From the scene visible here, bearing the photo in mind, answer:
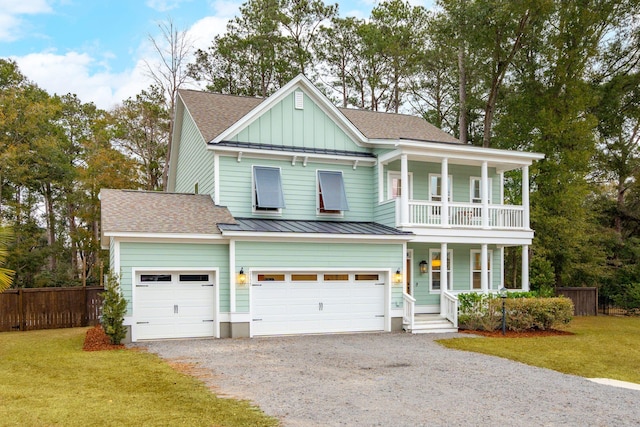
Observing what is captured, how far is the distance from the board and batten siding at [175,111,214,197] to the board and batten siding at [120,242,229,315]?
→ 3332mm

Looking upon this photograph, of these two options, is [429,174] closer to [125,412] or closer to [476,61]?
[476,61]

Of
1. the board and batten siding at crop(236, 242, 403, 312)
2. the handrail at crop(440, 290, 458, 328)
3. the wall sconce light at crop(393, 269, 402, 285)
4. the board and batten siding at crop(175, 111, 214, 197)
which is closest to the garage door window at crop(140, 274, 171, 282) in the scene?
the board and batten siding at crop(236, 242, 403, 312)

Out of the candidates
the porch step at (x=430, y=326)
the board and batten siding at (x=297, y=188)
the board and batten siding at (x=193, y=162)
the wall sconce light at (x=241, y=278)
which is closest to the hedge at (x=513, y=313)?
the porch step at (x=430, y=326)

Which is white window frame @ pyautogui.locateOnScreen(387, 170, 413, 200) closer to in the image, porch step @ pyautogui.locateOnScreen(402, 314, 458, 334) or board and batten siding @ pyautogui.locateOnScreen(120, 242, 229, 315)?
porch step @ pyautogui.locateOnScreen(402, 314, 458, 334)

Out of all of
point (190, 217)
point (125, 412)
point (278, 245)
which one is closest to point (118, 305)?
point (190, 217)

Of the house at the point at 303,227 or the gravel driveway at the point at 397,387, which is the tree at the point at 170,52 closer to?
the house at the point at 303,227

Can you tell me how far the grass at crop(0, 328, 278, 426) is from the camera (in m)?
6.77

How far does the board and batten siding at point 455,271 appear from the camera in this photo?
20000 mm

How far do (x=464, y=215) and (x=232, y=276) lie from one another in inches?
344

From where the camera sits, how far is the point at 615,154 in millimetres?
30453

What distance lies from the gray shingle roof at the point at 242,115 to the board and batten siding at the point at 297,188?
57.7 inches

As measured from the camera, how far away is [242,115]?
20500 mm

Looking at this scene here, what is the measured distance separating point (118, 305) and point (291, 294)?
4969 millimetres

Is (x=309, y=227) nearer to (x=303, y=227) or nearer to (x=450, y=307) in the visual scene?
(x=303, y=227)
